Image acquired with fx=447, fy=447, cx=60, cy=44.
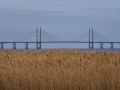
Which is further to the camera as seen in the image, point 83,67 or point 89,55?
point 89,55

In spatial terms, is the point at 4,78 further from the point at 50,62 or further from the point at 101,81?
the point at 101,81

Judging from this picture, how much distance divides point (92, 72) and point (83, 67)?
313mm

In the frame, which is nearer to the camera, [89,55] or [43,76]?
[43,76]

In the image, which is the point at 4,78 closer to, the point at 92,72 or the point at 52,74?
the point at 52,74

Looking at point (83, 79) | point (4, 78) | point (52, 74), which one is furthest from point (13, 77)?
point (83, 79)

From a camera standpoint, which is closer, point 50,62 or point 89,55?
point 50,62

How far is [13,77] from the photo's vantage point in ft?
40.3

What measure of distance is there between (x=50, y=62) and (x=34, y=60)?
84 centimetres

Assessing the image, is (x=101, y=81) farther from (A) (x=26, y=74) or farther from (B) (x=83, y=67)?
(A) (x=26, y=74)

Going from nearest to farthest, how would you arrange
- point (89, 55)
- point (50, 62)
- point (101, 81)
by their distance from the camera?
point (101, 81) < point (50, 62) < point (89, 55)

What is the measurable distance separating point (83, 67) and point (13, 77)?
194 cm

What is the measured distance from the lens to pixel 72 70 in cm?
1216

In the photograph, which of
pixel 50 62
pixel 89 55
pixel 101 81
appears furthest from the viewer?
pixel 89 55

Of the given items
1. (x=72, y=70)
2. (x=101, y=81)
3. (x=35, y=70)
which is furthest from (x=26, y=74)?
(x=101, y=81)
